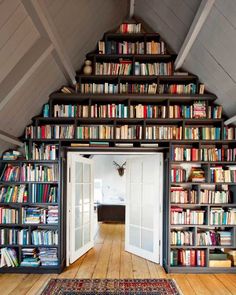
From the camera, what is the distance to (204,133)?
13.9ft

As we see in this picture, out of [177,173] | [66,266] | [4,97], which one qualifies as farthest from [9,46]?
[66,266]

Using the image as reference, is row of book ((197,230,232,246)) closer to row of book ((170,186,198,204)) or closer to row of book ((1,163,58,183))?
row of book ((170,186,198,204))

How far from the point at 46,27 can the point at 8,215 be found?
300 cm

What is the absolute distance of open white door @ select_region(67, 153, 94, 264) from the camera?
444 centimetres

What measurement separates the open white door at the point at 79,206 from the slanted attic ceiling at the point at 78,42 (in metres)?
1.19

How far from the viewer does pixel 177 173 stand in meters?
4.24

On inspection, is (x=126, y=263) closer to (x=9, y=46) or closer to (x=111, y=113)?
(x=111, y=113)

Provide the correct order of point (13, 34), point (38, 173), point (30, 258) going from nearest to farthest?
point (13, 34) → point (30, 258) → point (38, 173)

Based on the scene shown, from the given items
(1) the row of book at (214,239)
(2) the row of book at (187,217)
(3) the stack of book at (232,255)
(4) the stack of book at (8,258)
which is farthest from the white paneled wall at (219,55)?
(4) the stack of book at (8,258)

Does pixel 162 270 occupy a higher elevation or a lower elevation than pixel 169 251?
lower

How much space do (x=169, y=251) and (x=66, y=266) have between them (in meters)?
1.78

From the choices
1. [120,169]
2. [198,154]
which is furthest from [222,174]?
[120,169]

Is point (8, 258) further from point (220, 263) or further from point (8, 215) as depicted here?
point (220, 263)

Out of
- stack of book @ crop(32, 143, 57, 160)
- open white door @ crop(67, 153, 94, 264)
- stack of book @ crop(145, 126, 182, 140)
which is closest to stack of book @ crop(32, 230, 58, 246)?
open white door @ crop(67, 153, 94, 264)
